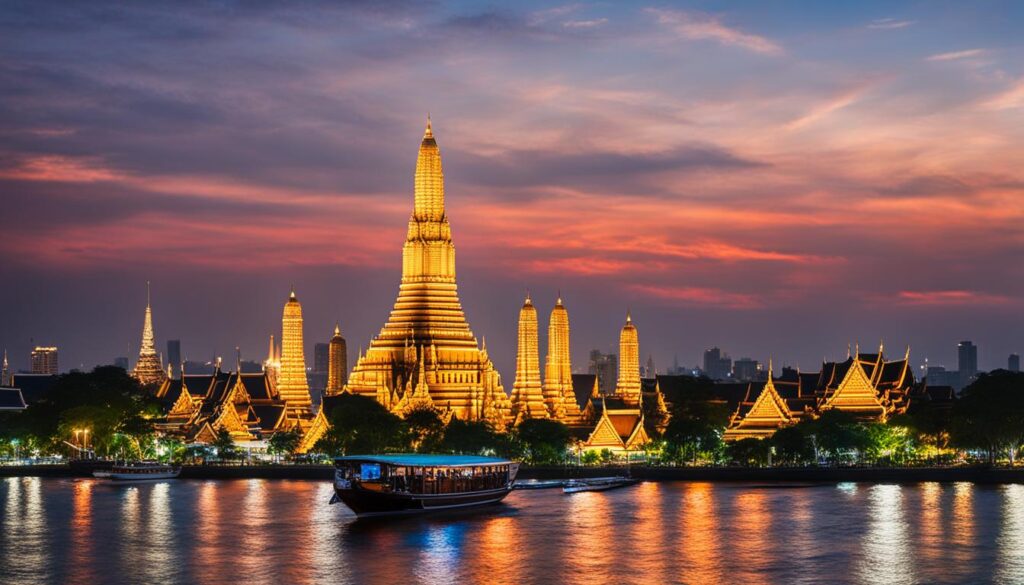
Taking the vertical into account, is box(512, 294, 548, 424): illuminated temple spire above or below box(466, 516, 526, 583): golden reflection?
above

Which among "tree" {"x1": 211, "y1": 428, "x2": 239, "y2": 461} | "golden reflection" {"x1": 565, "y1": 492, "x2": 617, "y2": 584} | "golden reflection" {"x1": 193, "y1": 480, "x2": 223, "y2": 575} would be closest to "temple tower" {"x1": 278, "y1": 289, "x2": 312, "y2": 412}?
"tree" {"x1": 211, "y1": 428, "x2": 239, "y2": 461}

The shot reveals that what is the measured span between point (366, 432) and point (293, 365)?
34.1m

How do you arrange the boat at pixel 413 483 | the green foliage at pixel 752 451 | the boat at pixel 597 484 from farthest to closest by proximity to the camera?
the green foliage at pixel 752 451 → the boat at pixel 597 484 → the boat at pixel 413 483

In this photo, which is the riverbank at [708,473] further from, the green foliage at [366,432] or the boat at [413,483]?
the boat at [413,483]

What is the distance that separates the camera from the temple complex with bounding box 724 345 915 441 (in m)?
130

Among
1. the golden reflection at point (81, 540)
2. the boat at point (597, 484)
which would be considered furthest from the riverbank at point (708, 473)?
the golden reflection at point (81, 540)

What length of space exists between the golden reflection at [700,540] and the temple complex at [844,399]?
27.5 metres

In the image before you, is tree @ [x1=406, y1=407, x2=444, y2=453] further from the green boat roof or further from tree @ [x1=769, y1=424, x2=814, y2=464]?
the green boat roof

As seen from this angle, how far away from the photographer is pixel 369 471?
90875 mm

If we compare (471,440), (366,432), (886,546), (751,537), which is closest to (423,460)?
(751,537)

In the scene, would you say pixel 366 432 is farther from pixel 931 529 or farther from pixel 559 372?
pixel 931 529

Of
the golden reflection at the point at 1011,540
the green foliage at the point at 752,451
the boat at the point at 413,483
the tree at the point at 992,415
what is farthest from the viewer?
the green foliage at the point at 752,451

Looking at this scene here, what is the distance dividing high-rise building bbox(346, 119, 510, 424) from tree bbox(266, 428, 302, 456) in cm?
615

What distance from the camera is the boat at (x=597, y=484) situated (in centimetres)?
10802
